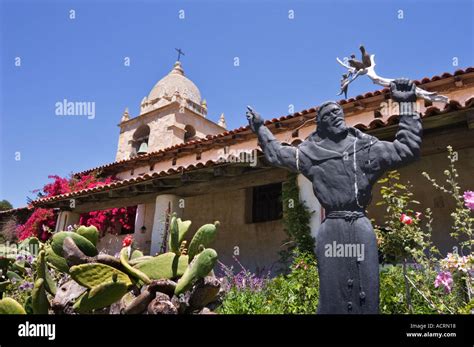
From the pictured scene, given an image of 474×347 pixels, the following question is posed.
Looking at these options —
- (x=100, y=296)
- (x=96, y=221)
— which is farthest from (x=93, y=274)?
(x=96, y=221)

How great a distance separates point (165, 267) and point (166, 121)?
15019 millimetres

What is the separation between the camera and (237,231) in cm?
857

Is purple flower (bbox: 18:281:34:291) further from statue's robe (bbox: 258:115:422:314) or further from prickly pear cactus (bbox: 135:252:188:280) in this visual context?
statue's robe (bbox: 258:115:422:314)

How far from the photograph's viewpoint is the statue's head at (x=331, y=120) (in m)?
2.77

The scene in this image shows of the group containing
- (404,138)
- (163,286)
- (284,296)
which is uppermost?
(404,138)

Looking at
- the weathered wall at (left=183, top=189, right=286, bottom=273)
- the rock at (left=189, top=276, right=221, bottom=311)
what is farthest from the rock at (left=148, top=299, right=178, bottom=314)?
the weathered wall at (left=183, top=189, right=286, bottom=273)

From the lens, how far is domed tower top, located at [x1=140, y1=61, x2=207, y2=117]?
60.8 feet

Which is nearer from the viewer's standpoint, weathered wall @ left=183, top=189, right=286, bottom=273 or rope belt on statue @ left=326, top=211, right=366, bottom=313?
rope belt on statue @ left=326, top=211, right=366, bottom=313

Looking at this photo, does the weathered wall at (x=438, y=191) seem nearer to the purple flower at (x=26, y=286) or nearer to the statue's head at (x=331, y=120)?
the statue's head at (x=331, y=120)

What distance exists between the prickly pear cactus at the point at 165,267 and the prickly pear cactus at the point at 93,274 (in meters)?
0.21

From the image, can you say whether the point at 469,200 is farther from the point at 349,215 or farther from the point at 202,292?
the point at 202,292

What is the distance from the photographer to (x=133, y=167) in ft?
43.7

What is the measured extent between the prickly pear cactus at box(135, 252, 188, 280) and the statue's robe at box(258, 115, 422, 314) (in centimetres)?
119

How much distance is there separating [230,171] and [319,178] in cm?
446
